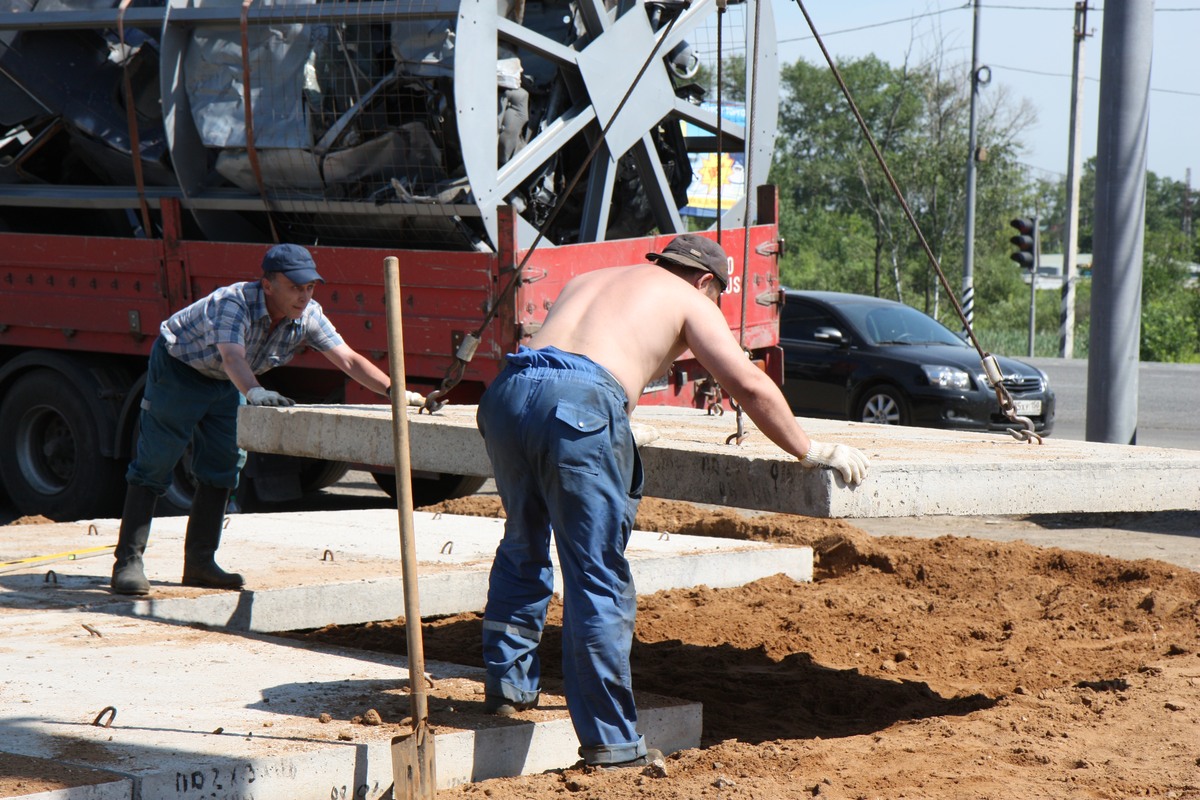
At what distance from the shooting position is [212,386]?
19.7 feet

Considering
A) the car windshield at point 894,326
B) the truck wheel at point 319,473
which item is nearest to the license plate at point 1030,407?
the car windshield at point 894,326

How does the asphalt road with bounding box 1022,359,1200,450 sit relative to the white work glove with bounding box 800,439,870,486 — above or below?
below

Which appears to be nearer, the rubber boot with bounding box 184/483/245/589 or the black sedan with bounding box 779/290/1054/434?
the rubber boot with bounding box 184/483/245/589

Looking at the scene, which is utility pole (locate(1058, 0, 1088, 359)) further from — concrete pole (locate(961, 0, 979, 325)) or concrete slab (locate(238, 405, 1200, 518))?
concrete slab (locate(238, 405, 1200, 518))

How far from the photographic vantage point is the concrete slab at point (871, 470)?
175 inches

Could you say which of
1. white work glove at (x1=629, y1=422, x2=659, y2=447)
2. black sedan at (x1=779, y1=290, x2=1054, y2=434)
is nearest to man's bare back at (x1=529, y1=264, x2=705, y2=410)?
white work glove at (x1=629, y1=422, x2=659, y2=447)

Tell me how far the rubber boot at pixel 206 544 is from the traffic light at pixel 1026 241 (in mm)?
21790

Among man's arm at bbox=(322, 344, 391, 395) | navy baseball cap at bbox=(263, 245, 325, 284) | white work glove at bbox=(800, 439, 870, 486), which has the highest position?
navy baseball cap at bbox=(263, 245, 325, 284)

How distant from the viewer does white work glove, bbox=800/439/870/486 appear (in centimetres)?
424

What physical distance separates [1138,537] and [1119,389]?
199 cm

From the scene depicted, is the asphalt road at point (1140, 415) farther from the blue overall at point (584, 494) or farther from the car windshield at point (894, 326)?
the blue overall at point (584, 494)

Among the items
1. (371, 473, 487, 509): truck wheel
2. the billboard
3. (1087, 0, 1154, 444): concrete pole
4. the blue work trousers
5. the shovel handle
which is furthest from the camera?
the billboard

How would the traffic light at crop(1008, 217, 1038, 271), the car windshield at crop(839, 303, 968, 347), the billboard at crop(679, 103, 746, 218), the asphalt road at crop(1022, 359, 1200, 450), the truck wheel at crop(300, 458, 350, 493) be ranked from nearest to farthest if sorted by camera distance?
1. the truck wheel at crop(300, 458, 350, 493)
2. the billboard at crop(679, 103, 746, 218)
3. the car windshield at crop(839, 303, 968, 347)
4. the asphalt road at crop(1022, 359, 1200, 450)
5. the traffic light at crop(1008, 217, 1038, 271)

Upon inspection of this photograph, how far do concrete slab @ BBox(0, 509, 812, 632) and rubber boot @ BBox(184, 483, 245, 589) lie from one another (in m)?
0.08
